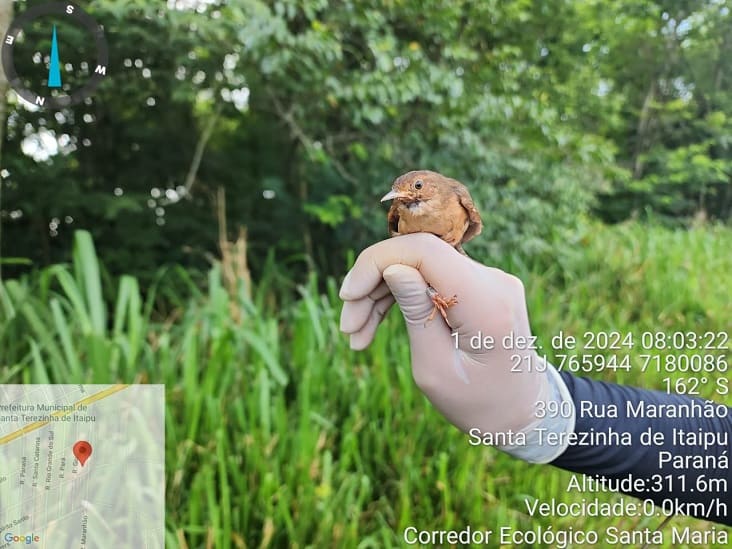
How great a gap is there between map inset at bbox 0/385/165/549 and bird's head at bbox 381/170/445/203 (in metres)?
0.35

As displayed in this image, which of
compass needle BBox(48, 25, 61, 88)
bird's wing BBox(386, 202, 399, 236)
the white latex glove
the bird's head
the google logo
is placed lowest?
the google logo

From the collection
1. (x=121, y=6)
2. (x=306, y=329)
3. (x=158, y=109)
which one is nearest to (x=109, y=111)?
(x=158, y=109)

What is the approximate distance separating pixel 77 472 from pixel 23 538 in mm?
62

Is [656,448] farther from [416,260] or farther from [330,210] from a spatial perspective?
[330,210]

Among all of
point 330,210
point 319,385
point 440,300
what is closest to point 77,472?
point 319,385

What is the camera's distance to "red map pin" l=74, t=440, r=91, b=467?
50cm

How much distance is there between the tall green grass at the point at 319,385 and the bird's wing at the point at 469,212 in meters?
0.21

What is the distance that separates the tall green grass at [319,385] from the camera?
524 millimetres

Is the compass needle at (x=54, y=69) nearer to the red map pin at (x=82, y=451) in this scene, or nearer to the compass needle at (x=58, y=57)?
the compass needle at (x=58, y=57)

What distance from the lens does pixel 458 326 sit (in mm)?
338

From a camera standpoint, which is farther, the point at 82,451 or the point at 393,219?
the point at 82,451

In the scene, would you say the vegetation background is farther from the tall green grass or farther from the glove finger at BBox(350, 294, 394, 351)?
the glove finger at BBox(350, 294, 394, 351)

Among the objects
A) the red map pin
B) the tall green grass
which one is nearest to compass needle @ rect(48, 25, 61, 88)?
the tall green grass

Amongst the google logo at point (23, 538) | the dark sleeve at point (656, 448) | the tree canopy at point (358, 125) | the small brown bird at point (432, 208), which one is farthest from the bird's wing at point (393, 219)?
the google logo at point (23, 538)
